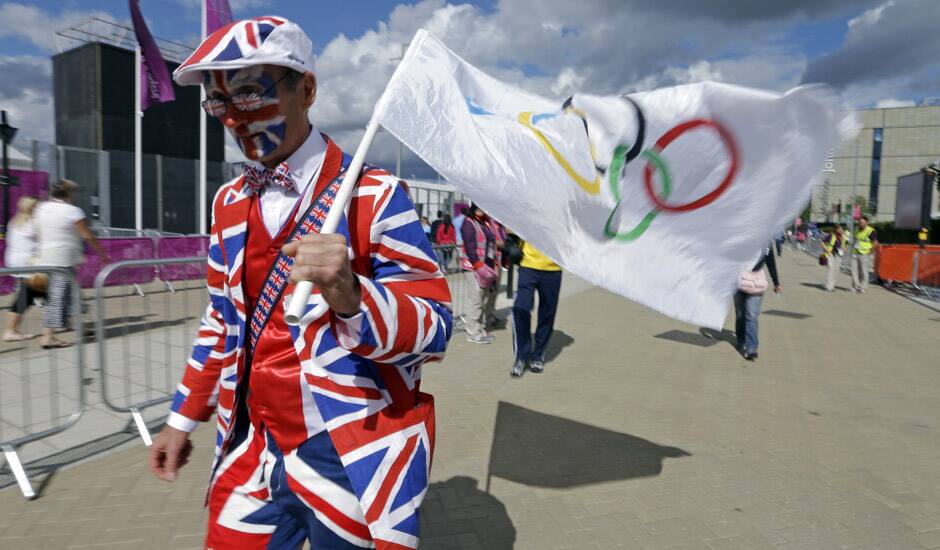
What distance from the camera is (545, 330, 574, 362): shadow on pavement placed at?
24.4ft

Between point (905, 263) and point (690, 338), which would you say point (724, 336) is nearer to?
point (690, 338)

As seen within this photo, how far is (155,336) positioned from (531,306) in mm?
3761

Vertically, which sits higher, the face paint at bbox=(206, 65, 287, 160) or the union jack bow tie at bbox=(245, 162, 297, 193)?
the face paint at bbox=(206, 65, 287, 160)

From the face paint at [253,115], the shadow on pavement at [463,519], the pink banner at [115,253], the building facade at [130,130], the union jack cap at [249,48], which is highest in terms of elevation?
the building facade at [130,130]

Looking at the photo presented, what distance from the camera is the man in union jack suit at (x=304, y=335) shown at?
4.77 ft

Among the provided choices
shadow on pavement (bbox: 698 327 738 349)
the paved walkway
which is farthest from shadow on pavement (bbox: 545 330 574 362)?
shadow on pavement (bbox: 698 327 738 349)

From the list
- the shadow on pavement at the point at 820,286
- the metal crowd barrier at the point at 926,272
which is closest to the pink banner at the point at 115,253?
the shadow on pavement at the point at 820,286

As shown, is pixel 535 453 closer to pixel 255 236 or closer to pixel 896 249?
pixel 255 236

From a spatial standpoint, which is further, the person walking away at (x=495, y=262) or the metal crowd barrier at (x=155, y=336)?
the person walking away at (x=495, y=262)

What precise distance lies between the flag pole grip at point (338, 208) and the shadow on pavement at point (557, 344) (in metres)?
5.89

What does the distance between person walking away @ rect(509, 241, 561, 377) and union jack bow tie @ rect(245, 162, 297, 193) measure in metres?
4.71

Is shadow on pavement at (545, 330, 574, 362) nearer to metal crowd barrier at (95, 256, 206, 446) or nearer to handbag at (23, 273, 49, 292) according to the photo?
metal crowd barrier at (95, 256, 206, 446)

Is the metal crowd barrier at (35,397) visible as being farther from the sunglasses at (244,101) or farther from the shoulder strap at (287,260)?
the sunglasses at (244,101)

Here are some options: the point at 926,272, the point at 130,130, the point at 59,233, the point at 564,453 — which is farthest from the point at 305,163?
the point at 130,130
